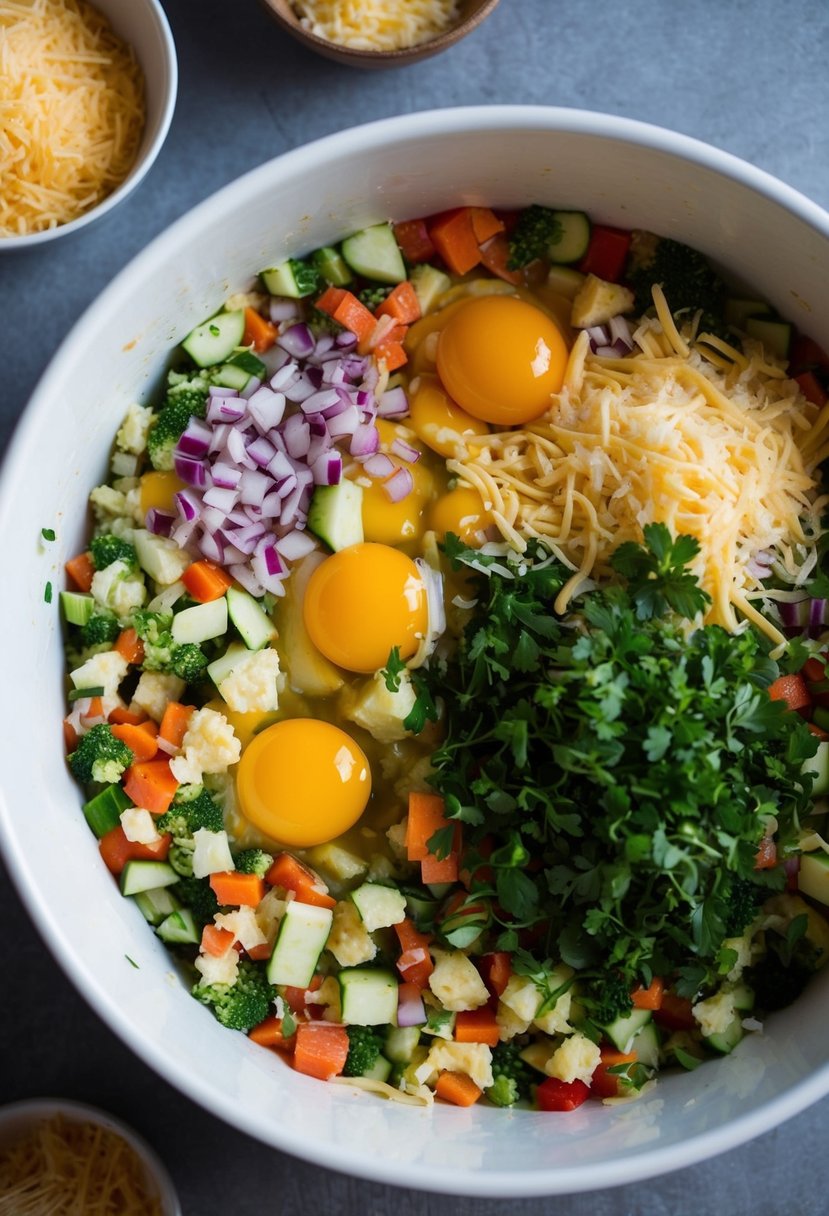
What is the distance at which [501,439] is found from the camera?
2.83m

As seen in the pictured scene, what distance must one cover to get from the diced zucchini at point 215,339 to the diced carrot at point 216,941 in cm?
140

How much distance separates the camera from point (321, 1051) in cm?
269

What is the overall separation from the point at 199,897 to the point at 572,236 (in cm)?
193

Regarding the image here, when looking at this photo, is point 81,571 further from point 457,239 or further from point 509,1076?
point 509,1076

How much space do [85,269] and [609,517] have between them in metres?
1.58

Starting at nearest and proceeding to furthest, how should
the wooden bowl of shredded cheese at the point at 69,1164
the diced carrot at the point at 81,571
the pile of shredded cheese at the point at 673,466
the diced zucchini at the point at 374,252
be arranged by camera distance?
1. the pile of shredded cheese at the point at 673,466
2. the diced carrot at the point at 81,571
3. the diced zucchini at the point at 374,252
4. the wooden bowl of shredded cheese at the point at 69,1164

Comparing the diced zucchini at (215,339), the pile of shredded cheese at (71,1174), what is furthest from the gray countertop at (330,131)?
the diced zucchini at (215,339)

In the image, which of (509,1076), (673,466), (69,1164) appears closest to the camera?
(673,466)

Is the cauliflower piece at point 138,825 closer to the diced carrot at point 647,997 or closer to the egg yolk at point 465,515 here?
the egg yolk at point 465,515

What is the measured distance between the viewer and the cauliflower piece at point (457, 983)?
2.68m

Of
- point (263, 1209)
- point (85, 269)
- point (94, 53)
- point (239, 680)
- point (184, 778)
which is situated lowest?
point (263, 1209)

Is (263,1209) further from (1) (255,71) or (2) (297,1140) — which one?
(1) (255,71)

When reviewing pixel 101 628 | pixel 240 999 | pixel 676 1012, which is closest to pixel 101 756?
pixel 101 628

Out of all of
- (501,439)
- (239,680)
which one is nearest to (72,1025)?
(239,680)
